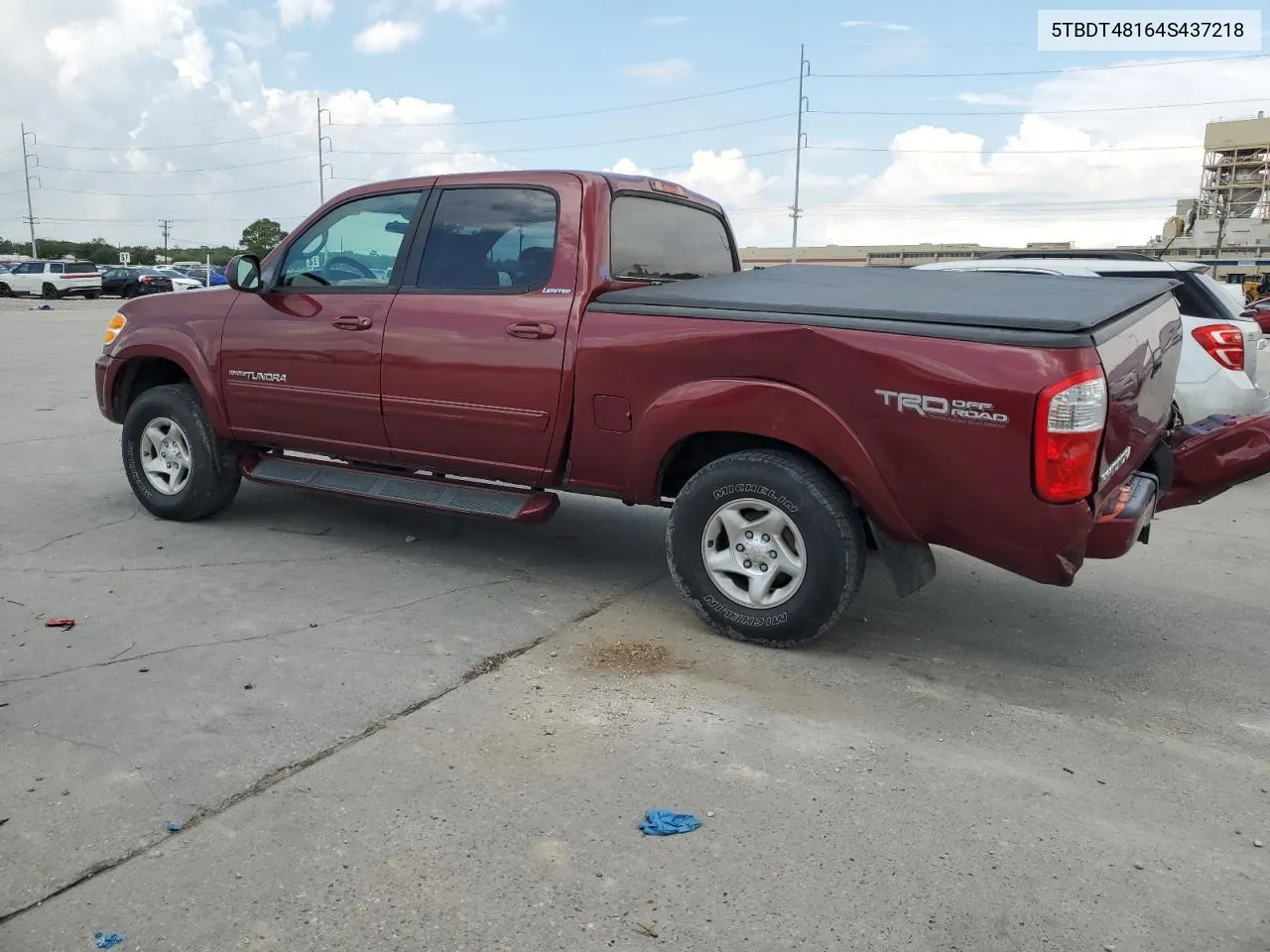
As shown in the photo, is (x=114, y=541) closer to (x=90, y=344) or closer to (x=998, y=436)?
(x=998, y=436)

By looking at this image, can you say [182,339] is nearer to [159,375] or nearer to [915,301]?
[159,375]

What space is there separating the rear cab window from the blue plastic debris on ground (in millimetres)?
2685

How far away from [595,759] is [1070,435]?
190cm

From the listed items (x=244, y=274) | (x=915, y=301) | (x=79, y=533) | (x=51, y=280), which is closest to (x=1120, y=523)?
(x=915, y=301)

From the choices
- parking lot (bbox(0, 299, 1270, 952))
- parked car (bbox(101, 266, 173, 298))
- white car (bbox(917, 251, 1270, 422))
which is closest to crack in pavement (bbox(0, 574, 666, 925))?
parking lot (bbox(0, 299, 1270, 952))

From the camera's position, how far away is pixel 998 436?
3.57 meters

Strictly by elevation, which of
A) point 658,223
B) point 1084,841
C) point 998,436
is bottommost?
point 1084,841

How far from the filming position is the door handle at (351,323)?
5238mm

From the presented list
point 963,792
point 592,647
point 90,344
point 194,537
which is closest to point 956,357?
point 963,792

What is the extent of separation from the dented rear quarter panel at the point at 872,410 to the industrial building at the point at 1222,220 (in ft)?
240

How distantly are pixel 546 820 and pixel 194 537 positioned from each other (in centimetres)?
372

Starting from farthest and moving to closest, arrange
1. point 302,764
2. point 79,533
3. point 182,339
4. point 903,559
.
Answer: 1. point 182,339
2. point 79,533
3. point 903,559
4. point 302,764

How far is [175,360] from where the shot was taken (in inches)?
235

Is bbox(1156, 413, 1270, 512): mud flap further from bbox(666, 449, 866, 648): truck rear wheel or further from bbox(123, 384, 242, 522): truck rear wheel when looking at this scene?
bbox(123, 384, 242, 522): truck rear wheel
